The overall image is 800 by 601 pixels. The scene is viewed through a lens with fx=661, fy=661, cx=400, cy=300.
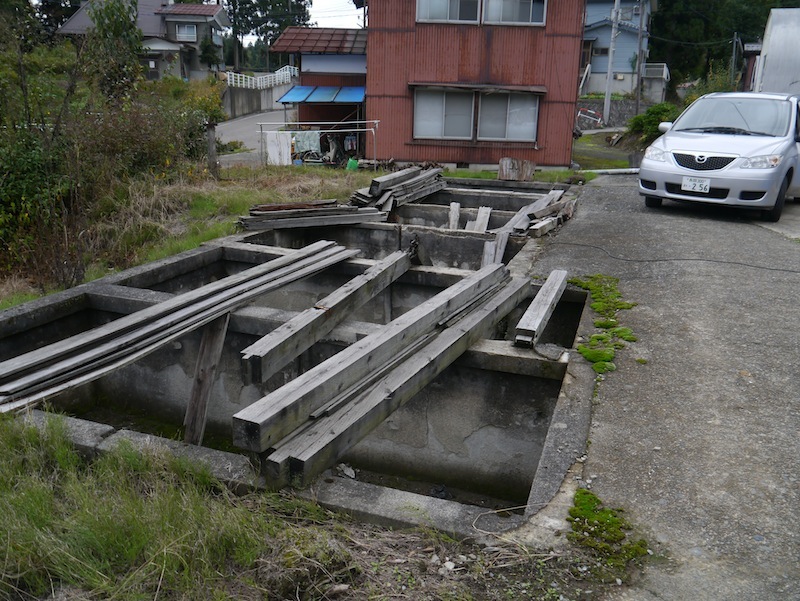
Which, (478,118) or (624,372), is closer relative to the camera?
(624,372)

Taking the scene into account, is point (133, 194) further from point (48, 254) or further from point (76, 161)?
point (48, 254)

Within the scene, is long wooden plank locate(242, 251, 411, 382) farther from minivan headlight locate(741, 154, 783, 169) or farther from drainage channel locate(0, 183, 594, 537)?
minivan headlight locate(741, 154, 783, 169)

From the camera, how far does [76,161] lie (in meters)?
9.23

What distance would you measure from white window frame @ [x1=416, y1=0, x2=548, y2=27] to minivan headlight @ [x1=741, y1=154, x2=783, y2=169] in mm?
9377

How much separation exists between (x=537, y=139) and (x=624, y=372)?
45.7 ft

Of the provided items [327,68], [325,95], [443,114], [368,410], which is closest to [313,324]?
[368,410]

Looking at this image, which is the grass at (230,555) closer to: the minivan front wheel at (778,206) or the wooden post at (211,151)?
the minivan front wheel at (778,206)

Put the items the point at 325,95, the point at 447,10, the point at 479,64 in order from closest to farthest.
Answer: the point at 447,10
the point at 479,64
the point at 325,95

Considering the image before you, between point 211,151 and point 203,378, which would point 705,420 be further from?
point 211,151

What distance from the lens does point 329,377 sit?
11.8ft

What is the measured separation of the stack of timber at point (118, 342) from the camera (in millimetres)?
3975

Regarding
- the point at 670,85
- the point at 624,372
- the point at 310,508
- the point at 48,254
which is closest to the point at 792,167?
the point at 624,372

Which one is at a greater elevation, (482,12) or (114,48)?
(482,12)

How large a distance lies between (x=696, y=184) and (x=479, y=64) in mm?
9355
